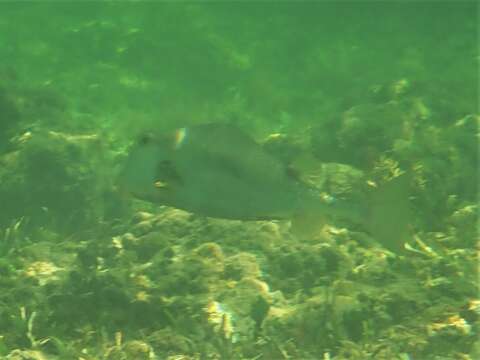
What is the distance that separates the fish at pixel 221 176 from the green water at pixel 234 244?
24 centimetres

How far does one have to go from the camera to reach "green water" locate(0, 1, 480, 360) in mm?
4043

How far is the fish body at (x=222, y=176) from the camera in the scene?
297cm

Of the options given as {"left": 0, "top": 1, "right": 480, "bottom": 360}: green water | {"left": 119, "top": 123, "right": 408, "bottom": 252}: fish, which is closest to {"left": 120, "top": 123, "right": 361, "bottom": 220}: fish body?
{"left": 119, "top": 123, "right": 408, "bottom": 252}: fish

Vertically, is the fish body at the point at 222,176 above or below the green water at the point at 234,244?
above

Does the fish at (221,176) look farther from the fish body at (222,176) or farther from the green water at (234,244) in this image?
the green water at (234,244)

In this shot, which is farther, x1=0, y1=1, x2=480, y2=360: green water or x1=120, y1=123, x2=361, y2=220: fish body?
x1=0, y1=1, x2=480, y2=360: green water

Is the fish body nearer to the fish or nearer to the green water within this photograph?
the fish

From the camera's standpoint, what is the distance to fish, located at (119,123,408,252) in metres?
2.96

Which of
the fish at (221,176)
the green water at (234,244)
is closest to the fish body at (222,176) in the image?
the fish at (221,176)

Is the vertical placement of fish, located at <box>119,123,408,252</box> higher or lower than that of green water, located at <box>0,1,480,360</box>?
higher

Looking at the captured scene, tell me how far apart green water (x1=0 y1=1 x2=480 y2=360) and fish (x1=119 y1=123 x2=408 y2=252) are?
243 millimetres

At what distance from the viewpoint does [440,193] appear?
6.21 m

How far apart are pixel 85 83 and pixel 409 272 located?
10.4 metres

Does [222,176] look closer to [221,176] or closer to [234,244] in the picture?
[221,176]
